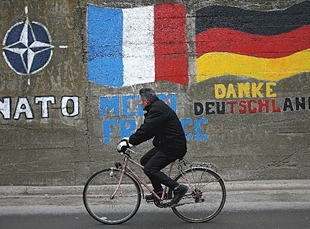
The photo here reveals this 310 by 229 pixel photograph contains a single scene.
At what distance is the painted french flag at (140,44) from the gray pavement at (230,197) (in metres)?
2.08

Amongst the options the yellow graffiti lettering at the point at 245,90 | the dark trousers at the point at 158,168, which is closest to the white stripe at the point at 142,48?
the yellow graffiti lettering at the point at 245,90

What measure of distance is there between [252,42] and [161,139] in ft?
10.8

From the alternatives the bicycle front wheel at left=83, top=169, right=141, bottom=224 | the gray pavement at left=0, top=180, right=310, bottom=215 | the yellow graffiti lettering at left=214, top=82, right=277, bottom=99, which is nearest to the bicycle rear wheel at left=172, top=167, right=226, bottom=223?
the bicycle front wheel at left=83, top=169, right=141, bottom=224

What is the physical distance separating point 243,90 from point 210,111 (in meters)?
0.68

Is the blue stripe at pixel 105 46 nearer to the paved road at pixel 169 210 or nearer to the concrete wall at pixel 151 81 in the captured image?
the concrete wall at pixel 151 81

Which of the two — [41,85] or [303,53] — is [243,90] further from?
[41,85]

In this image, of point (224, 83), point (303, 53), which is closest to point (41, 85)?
point (224, 83)

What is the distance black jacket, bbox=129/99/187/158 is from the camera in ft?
21.6

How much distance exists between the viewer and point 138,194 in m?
6.79

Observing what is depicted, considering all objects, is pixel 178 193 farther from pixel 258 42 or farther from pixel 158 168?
pixel 258 42

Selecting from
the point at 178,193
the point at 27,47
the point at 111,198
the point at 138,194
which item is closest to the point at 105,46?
the point at 27,47

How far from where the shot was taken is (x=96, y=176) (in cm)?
680

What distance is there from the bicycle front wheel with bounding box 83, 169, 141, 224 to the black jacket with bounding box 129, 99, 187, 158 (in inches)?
22.2

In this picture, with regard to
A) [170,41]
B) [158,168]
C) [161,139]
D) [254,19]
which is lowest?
[158,168]
